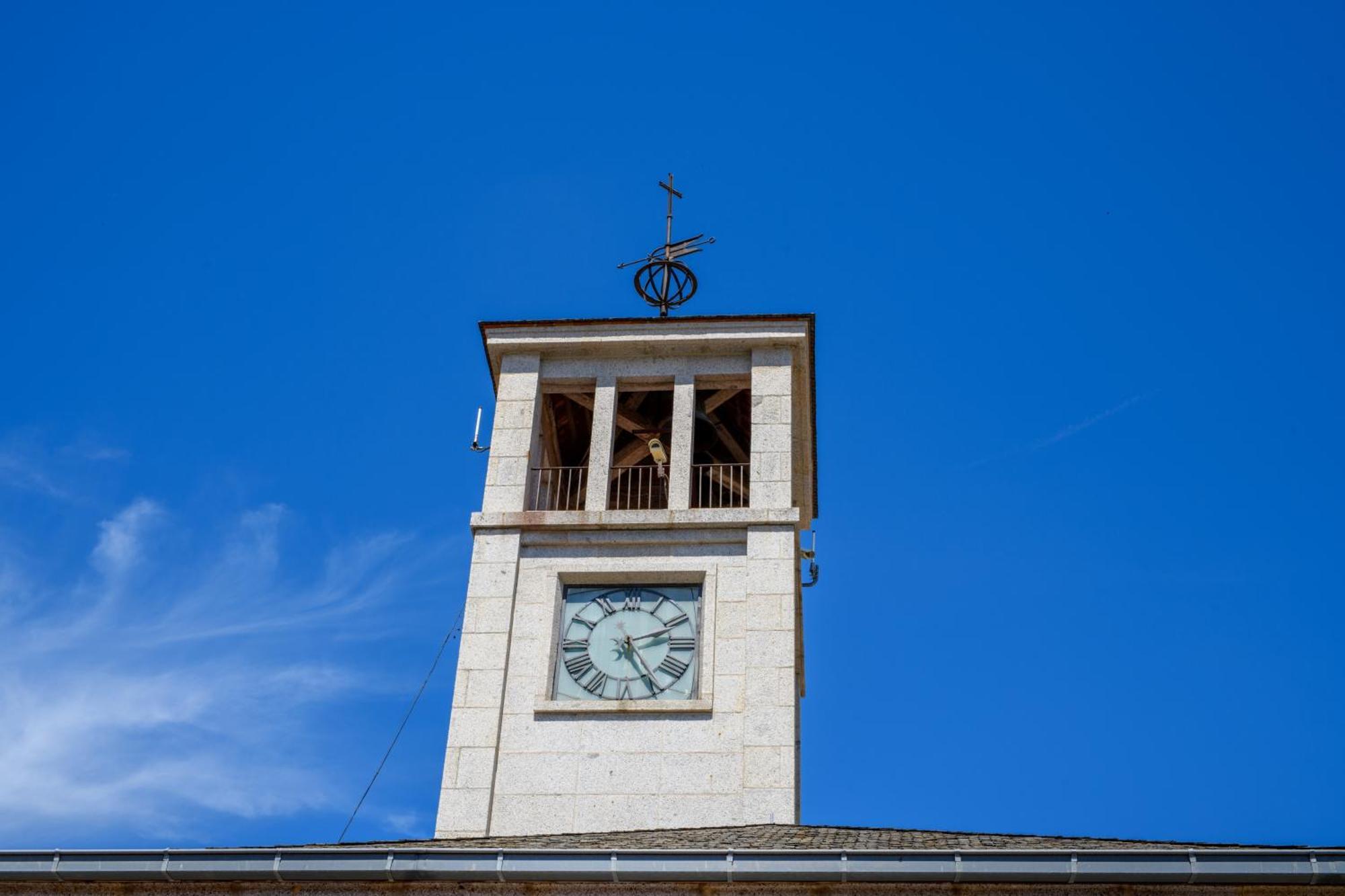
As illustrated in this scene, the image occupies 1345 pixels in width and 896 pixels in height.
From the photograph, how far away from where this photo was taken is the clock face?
69.5 feet

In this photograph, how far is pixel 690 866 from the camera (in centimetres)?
1333

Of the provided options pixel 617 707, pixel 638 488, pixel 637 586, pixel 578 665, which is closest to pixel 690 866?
pixel 617 707

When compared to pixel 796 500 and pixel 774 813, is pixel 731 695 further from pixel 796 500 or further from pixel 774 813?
pixel 796 500

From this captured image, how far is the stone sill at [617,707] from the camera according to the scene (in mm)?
20688

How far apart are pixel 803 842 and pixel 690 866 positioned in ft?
5.29

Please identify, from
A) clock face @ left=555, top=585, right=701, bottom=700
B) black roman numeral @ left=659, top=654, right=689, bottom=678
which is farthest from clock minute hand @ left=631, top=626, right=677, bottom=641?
black roman numeral @ left=659, top=654, right=689, bottom=678

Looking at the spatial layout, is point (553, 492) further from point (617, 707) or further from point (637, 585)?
point (617, 707)

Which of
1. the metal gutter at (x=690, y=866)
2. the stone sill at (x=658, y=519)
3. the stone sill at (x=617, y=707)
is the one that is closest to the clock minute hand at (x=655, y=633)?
the stone sill at (x=617, y=707)

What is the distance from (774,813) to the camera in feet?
64.8

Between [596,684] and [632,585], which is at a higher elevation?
[632,585]

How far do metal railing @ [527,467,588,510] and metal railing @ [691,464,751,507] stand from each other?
1.52 metres

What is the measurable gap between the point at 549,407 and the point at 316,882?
11908 mm

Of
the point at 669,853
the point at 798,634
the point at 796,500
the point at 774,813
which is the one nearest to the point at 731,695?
the point at 774,813

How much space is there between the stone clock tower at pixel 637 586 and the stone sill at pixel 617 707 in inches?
0.9
